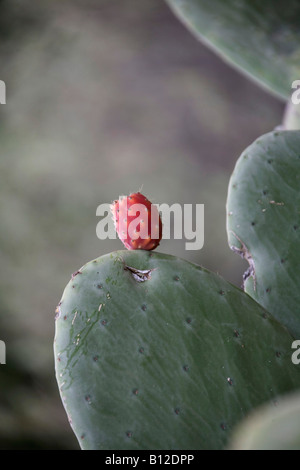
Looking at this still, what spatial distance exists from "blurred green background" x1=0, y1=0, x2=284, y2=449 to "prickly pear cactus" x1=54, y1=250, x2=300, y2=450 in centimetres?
193

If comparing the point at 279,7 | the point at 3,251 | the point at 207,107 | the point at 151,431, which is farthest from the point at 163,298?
the point at 207,107

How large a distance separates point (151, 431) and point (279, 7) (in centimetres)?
81

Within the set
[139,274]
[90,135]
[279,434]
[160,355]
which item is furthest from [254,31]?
[90,135]

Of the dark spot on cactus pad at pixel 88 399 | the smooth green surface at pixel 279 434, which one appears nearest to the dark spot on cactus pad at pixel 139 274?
the dark spot on cactus pad at pixel 88 399

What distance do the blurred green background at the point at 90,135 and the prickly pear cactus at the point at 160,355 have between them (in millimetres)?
1927

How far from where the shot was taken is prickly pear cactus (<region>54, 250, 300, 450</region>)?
2.42 feet

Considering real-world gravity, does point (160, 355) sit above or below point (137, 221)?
below

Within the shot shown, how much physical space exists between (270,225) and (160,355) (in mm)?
359

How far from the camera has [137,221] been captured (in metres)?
0.88

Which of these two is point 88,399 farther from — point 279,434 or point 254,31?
point 254,31

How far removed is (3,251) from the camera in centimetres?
277

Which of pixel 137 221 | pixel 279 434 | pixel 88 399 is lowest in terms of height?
pixel 88 399
